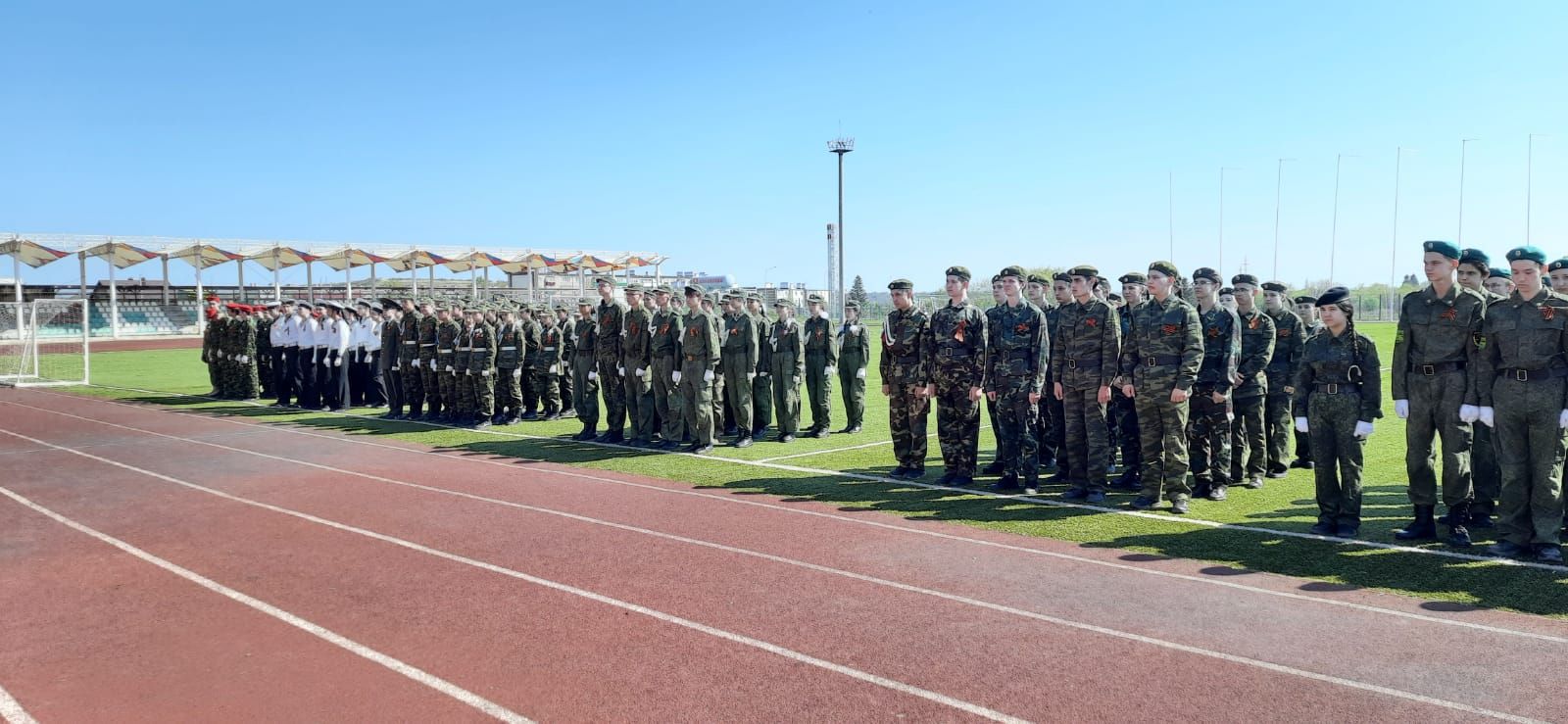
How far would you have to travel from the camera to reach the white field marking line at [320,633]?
4.28 m

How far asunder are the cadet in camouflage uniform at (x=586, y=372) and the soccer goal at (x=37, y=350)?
18.3m

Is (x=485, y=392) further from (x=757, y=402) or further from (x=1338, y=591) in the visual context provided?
(x=1338, y=591)

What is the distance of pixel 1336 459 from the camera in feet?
23.7

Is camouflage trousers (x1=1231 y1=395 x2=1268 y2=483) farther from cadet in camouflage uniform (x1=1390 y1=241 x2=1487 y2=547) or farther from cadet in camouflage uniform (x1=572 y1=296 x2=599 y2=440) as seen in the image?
cadet in camouflage uniform (x1=572 y1=296 x2=599 y2=440)

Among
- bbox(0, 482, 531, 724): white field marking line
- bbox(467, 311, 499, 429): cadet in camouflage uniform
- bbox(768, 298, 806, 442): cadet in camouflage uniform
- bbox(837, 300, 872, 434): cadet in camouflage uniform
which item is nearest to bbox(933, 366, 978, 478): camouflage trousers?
bbox(768, 298, 806, 442): cadet in camouflage uniform

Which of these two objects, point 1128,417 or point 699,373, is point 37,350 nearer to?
point 699,373

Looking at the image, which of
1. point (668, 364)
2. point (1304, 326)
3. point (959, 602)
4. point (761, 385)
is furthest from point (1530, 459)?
point (761, 385)

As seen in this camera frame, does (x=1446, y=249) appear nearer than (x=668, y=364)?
Yes

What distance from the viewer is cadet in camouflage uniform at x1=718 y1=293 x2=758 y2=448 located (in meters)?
12.5

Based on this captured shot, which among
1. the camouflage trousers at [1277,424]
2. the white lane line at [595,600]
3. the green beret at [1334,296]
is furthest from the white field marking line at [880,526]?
the camouflage trousers at [1277,424]

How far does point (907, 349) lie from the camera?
389 inches

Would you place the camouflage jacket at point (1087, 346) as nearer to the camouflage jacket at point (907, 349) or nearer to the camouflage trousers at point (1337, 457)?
the camouflage jacket at point (907, 349)

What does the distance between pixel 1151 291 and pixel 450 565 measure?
19.6 feet

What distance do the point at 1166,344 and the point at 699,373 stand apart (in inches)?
220
